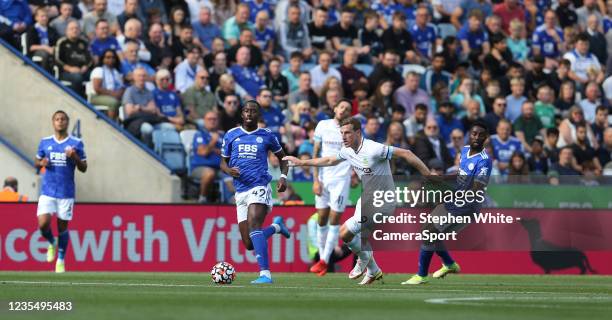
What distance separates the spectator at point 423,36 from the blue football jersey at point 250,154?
12977 mm

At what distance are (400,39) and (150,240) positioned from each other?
905 centimetres

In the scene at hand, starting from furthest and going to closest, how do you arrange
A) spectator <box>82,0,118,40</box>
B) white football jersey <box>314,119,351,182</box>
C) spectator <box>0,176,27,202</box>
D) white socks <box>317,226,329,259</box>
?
spectator <box>82,0,118,40</box>, spectator <box>0,176,27,202</box>, white socks <box>317,226,329,259</box>, white football jersey <box>314,119,351,182</box>

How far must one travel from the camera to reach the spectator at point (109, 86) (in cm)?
2670

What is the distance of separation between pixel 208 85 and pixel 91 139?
2.93 m

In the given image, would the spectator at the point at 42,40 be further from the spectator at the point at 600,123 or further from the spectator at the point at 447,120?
the spectator at the point at 600,123

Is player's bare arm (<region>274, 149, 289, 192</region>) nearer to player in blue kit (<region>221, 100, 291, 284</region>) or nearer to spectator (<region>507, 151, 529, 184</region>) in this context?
player in blue kit (<region>221, 100, 291, 284</region>)

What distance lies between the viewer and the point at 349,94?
29344 mm

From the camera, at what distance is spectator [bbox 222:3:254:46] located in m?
29.5

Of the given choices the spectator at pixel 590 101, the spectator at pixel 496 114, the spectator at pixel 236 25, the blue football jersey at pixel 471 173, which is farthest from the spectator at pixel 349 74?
the blue football jersey at pixel 471 173

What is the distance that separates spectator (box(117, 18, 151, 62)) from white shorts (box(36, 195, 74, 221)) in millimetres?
5672

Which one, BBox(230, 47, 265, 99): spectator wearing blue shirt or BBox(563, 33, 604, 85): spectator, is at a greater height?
BBox(563, 33, 604, 85): spectator

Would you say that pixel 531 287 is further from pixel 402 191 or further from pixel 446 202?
pixel 402 191

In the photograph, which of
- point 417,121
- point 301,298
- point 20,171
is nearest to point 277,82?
point 417,121

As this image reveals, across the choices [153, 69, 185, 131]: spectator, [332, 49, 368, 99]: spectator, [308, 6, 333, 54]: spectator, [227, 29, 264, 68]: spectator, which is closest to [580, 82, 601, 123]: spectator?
[332, 49, 368, 99]: spectator
